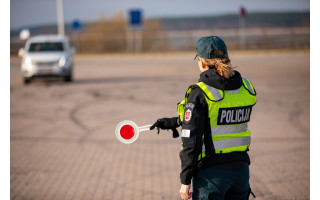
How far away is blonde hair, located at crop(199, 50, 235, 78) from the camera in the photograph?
105 inches

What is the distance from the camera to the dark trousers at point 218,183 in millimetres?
2656

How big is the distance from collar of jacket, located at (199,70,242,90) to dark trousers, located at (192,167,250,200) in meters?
0.54

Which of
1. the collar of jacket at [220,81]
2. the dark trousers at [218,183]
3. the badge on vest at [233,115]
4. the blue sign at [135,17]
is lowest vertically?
the dark trousers at [218,183]

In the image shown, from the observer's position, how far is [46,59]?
54.9ft

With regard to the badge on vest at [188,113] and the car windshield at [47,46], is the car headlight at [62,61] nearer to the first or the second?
the car windshield at [47,46]

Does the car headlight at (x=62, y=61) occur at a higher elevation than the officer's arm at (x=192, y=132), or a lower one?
higher

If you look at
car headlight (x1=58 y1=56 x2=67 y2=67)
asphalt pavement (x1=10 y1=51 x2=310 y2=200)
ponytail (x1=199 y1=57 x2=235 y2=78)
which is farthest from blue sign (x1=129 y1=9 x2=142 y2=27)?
ponytail (x1=199 y1=57 x2=235 y2=78)

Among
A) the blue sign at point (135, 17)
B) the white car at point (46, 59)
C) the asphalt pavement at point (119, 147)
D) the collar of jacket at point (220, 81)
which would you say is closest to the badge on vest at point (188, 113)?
the collar of jacket at point (220, 81)

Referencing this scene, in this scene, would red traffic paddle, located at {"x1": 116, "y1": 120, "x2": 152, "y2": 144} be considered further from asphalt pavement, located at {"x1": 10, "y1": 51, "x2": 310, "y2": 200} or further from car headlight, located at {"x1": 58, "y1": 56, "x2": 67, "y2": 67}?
car headlight, located at {"x1": 58, "y1": 56, "x2": 67, "y2": 67}

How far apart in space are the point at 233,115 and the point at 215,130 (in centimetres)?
16

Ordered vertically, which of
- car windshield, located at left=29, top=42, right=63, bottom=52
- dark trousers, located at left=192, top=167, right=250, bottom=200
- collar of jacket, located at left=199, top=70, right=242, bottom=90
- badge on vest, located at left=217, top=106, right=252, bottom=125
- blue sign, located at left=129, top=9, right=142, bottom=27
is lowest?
dark trousers, located at left=192, top=167, right=250, bottom=200

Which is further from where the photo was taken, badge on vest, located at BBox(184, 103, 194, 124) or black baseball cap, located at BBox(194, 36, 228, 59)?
black baseball cap, located at BBox(194, 36, 228, 59)

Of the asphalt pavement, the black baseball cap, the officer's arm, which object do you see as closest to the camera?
the officer's arm
